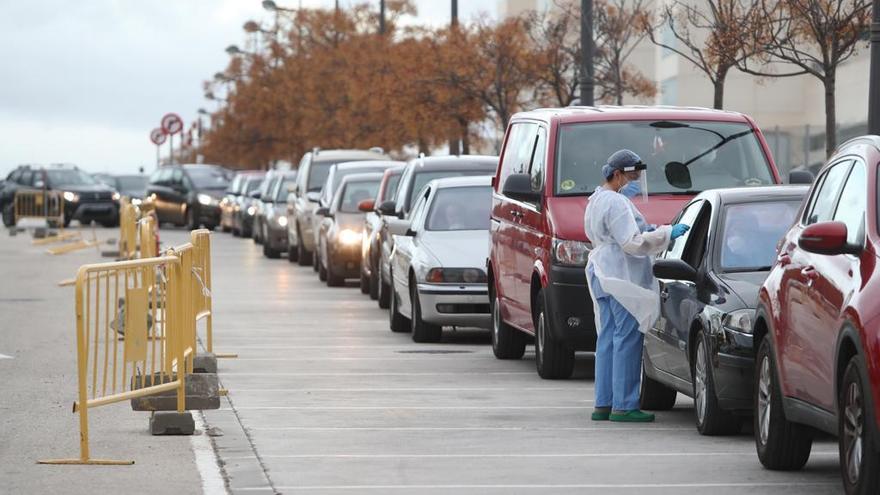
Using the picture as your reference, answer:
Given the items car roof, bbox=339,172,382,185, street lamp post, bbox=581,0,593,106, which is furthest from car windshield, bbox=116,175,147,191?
street lamp post, bbox=581,0,593,106

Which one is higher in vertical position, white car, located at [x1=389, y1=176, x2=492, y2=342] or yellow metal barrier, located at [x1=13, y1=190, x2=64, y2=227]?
white car, located at [x1=389, y1=176, x2=492, y2=342]

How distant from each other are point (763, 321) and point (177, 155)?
144 meters

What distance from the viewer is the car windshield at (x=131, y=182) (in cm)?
7456

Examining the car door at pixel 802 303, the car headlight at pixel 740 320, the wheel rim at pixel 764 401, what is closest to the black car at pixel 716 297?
the car headlight at pixel 740 320

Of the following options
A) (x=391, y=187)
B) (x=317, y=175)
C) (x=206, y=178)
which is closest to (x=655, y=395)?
(x=391, y=187)

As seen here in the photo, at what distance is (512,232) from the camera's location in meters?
16.9

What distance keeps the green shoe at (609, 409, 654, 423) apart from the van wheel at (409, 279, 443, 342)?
22.1 ft

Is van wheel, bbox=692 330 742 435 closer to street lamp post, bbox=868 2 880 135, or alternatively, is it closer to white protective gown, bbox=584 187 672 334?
white protective gown, bbox=584 187 672 334

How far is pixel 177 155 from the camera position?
15275 cm

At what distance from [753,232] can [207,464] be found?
3.79 meters

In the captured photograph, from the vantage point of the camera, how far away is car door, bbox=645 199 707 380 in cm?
1261

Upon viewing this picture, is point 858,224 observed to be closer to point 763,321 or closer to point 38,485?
point 763,321

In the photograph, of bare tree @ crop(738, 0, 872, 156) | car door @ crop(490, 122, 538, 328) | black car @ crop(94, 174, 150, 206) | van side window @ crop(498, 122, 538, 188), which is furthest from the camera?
black car @ crop(94, 174, 150, 206)

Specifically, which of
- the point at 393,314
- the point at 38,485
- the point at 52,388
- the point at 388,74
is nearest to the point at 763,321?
the point at 38,485
